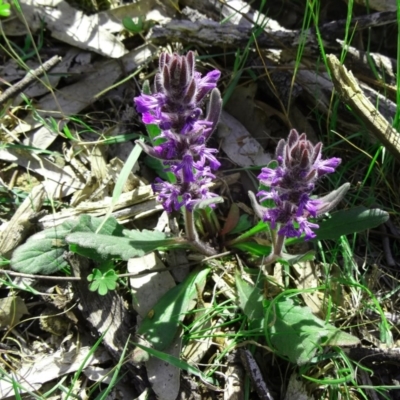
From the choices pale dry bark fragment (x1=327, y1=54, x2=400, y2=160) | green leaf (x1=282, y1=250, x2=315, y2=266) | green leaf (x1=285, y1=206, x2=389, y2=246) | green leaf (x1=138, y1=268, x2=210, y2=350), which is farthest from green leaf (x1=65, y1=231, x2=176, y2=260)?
pale dry bark fragment (x1=327, y1=54, x2=400, y2=160)

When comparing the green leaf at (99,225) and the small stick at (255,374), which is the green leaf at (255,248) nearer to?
the small stick at (255,374)

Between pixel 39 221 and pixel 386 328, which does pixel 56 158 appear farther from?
pixel 386 328

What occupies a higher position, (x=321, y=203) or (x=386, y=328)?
(x=321, y=203)

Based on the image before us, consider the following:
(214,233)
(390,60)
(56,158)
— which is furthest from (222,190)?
(390,60)

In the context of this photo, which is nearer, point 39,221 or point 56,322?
point 56,322

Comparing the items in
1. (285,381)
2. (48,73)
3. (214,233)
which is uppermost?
(48,73)

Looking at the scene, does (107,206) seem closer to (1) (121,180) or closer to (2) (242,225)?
(1) (121,180)

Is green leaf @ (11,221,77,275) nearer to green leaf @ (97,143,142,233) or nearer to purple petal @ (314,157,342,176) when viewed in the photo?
green leaf @ (97,143,142,233)
